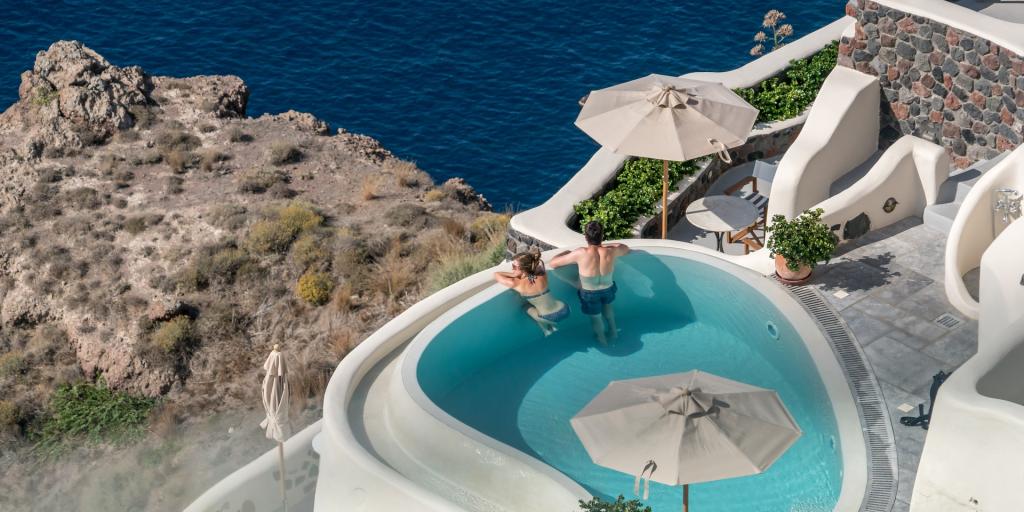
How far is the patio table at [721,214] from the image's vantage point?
56.5 ft

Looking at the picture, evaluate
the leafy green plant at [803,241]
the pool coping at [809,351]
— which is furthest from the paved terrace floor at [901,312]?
the leafy green plant at [803,241]

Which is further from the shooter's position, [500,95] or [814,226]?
[500,95]

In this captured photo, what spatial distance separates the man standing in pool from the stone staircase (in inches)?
191

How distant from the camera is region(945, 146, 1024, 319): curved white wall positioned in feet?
49.3

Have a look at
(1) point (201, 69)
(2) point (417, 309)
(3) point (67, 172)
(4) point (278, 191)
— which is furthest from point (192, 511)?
(1) point (201, 69)

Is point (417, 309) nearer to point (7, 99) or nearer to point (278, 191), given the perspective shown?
point (278, 191)

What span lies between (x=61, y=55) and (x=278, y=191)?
320 inches

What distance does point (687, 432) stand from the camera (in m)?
10.9

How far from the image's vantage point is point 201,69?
120ft

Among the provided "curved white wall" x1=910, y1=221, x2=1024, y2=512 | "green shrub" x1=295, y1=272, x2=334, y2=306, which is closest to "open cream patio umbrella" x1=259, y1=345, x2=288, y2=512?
"curved white wall" x1=910, y1=221, x2=1024, y2=512

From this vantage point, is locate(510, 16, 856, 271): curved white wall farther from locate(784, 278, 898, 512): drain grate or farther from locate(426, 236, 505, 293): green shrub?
locate(426, 236, 505, 293): green shrub

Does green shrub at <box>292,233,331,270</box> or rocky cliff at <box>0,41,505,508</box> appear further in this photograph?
green shrub at <box>292,233,331,270</box>

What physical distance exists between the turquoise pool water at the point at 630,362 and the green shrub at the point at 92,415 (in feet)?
31.3

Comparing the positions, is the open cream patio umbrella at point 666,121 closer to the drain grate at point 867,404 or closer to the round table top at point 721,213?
the round table top at point 721,213
